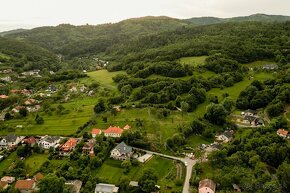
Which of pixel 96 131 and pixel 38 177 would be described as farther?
pixel 96 131

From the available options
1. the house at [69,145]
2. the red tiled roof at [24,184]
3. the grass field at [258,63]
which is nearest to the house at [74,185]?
the red tiled roof at [24,184]

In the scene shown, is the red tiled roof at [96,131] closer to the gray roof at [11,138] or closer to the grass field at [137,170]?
the grass field at [137,170]

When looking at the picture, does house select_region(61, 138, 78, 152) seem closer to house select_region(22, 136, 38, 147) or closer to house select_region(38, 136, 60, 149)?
house select_region(38, 136, 60, 149)

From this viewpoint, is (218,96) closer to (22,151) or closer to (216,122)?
(216,122)

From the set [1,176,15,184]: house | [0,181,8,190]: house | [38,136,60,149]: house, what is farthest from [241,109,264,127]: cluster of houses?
[0,181,8,190]: house

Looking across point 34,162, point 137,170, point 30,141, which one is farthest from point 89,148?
point 30,141

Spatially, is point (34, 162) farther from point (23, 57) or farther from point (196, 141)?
point (23, 57)
